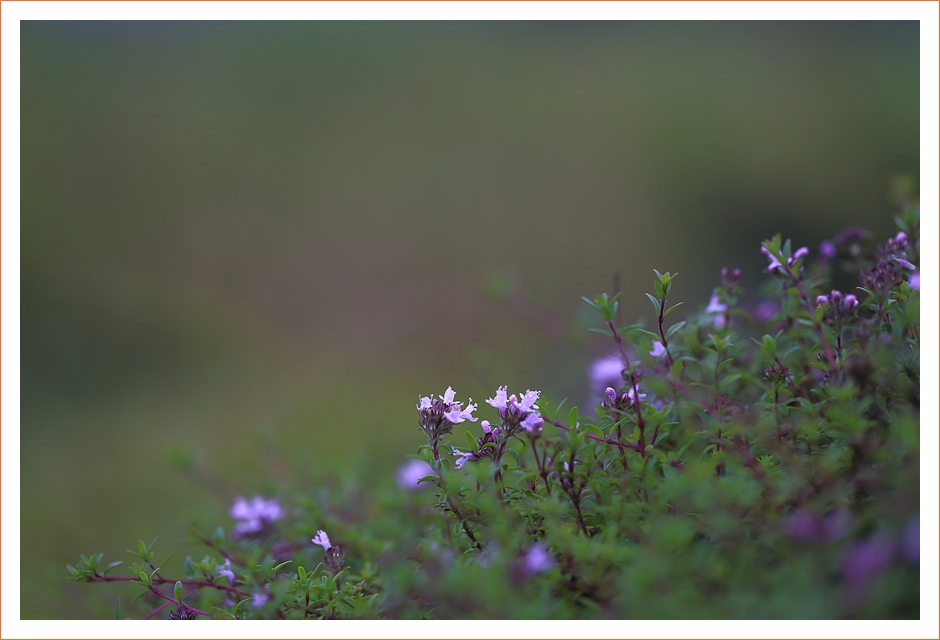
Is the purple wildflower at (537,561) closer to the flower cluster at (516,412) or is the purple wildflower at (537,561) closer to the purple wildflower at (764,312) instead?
the flower cluster at (516,412)

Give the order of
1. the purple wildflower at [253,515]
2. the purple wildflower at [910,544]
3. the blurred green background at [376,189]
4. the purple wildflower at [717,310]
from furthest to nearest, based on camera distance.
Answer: the blurred green background at [376,189], the purple wildflower at [253,515], the purple wildflower at [717,310], the purple wildflower at [910,544]

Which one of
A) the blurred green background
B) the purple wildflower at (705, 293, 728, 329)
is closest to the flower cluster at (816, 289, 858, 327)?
the purple wildflower at (705, 293, 728, 329)

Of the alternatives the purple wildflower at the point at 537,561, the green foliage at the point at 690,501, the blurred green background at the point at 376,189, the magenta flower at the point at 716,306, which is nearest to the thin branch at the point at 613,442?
the green foliage at the point at 690,501

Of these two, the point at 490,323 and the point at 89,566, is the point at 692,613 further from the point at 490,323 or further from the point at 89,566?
the point at 490,323

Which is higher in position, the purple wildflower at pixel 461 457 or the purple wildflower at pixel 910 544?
the purple wildflower at pixel 461 457

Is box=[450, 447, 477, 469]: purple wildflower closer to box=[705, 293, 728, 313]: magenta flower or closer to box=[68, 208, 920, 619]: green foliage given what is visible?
box=[68, 208, 920, 619]: green foliage
